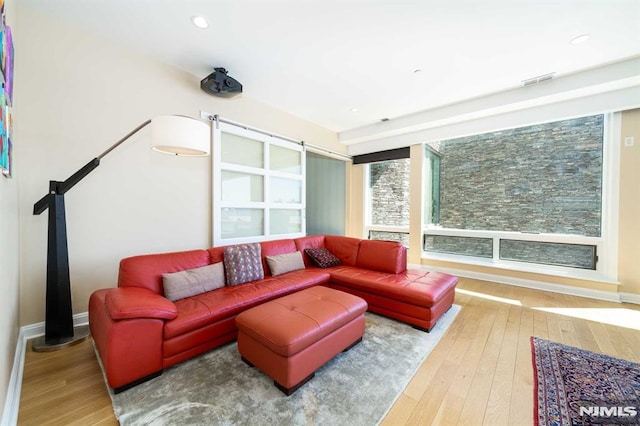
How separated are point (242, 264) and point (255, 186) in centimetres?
142

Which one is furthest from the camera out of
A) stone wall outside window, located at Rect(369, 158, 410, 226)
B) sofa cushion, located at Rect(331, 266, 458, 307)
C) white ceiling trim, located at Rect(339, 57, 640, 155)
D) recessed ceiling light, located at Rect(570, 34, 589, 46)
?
stone wall outside window, located at Rect(369, 158, 410, 226)

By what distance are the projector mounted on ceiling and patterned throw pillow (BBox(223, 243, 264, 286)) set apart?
1.92 metres

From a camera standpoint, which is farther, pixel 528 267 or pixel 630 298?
pixel 528 267

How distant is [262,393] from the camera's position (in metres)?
1.58

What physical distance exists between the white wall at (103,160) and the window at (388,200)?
3706mm

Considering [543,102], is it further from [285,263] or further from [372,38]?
[285,263]

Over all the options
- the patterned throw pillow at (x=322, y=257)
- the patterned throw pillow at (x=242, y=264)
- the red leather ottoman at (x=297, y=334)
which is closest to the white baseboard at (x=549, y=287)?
the patterned throw pillow at (x=322, y=257)

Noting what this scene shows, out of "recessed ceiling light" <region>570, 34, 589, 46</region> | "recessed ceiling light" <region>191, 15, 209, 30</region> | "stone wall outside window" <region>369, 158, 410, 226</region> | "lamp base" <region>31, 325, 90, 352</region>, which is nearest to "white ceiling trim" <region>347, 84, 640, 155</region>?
"stone wall outside window" <region>369, 158, 410, 226</region>

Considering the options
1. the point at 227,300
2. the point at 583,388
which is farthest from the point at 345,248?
the point at 583,388

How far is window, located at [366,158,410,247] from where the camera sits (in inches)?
199

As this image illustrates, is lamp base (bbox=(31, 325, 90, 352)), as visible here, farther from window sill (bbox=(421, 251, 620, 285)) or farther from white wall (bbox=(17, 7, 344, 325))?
window sill (bbox=(421, 251, 620, 285))

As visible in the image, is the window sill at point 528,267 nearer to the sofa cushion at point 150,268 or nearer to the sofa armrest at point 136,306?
the sofa cushion at point 150,268

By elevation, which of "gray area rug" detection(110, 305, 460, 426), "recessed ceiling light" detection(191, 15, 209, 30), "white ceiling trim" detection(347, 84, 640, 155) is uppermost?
"recessed ceiling light" detection(191, 15, 209, 30)

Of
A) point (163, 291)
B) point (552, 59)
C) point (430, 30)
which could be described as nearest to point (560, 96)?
point (552, 59)
